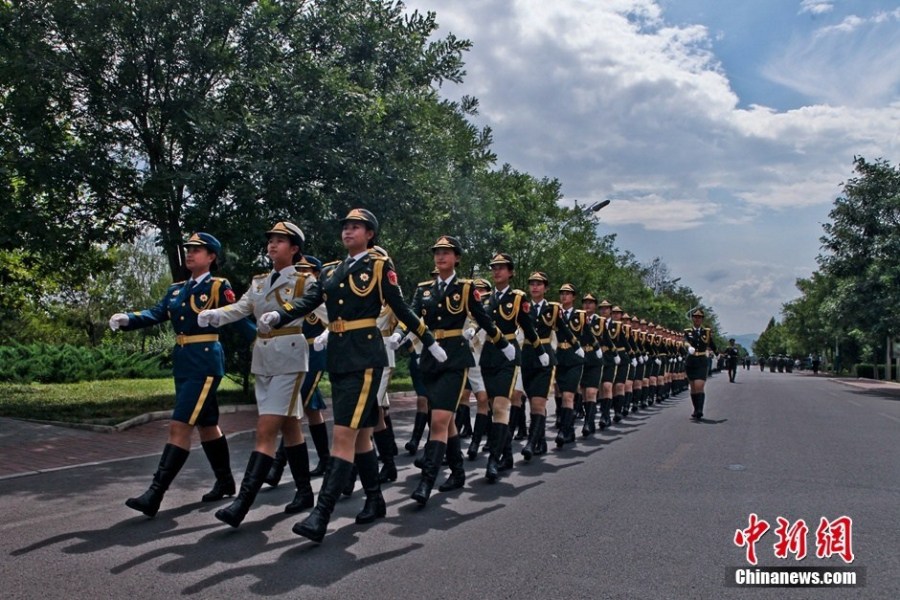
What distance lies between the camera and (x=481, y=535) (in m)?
5.36

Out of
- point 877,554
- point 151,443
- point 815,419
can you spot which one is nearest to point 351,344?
point 877,554

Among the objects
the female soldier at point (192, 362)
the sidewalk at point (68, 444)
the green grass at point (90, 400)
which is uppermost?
the female soldier at point (192, 362)

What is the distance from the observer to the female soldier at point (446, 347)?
21.4 feet

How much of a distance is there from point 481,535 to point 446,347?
1.81 meters

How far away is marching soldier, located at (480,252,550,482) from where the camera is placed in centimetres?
771

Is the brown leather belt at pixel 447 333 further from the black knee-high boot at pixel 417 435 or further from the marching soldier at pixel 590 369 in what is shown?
the marching soldier at pixel 590 369

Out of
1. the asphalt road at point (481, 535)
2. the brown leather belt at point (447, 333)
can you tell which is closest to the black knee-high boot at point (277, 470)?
→ the asphalt road at point (481, 535)

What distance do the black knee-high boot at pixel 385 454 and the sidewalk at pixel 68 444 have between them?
3.24 meters

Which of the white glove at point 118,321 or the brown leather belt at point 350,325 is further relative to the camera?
the white glove at point 118,321

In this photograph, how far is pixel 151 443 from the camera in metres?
10.2

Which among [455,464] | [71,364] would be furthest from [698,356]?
[71,364]

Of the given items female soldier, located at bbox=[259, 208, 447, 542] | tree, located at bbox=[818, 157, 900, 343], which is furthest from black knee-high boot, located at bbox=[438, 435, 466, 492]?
tree, located at bbox=[818, 157, 900, 343]

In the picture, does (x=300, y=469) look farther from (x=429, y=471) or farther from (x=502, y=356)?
(x=502, y=356)

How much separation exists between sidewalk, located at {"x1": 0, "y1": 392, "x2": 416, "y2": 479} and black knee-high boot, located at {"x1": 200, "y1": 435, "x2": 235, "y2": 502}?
2405 millimetres
